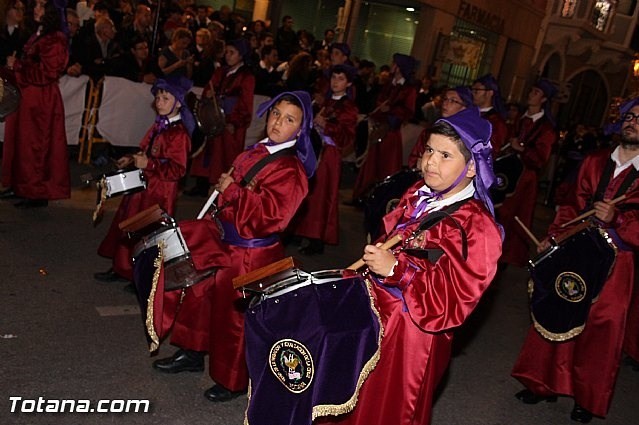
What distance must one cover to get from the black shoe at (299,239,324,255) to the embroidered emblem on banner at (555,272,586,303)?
3.69m

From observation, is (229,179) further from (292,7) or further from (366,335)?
(292,7)

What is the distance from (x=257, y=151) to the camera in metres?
4.08

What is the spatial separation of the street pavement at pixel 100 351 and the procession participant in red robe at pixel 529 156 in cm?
129

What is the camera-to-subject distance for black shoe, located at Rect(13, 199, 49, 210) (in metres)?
6.97

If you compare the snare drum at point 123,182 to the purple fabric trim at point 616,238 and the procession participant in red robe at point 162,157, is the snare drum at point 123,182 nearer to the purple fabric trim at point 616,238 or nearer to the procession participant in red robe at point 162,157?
the procession participant in red robe at point 162,157

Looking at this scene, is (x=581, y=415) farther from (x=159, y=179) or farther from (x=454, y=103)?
(x=159, y=179)

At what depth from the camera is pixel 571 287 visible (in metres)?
4.36

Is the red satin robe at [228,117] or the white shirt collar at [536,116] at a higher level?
the white shirt collar at [536,116]

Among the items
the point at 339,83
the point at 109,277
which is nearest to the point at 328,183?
the point at 339,83

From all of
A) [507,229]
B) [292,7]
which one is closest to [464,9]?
[292,7]

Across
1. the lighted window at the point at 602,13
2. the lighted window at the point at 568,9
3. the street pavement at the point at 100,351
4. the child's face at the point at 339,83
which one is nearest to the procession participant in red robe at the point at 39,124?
the street pavement at the point at 100,351

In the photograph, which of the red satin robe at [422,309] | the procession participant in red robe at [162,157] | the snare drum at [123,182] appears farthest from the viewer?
the procession participant in red robe at [162,157]

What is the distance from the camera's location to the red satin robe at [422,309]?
2830 mm

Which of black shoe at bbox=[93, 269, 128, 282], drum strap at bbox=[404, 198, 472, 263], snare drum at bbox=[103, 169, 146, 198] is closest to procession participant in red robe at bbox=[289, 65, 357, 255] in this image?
black shoe at bbox=[93, 269, 128, 282]
